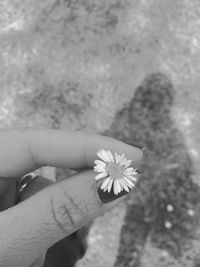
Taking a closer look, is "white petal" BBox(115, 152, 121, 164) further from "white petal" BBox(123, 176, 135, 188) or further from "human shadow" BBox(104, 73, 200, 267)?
"human shadow" BBox(104, 73, 200, 267)

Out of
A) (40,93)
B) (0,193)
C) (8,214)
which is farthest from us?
(40,93)

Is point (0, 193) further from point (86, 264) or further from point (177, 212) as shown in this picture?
point (177, 212)

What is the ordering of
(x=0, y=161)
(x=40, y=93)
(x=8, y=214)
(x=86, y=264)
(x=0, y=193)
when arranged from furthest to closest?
(x=40, y=93)
(x=86, y=264)
(x=0, y=193)
(x=0, y=161)
(x=8, y=214)

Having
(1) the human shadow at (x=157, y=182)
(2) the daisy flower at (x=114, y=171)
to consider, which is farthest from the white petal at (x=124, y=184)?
(1) the human shadow at (x=157, y=182)

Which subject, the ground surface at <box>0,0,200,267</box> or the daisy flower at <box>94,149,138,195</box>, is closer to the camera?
the daisy flower at <box>94,149,138,195</box>

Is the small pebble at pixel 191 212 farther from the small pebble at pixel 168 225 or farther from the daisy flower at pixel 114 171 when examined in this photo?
the daisy flower at pixel 114 171

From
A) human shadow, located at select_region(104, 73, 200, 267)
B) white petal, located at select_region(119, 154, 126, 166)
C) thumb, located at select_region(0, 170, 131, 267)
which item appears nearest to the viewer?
thumb, located at select_region(0, 170, 131, 267)

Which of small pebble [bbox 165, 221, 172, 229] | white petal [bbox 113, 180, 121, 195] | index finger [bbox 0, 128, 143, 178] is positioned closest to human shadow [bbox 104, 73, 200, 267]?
small pebble [bbox 165, 221, 172, 229]

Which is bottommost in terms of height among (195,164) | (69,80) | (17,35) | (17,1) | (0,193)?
(195,164)

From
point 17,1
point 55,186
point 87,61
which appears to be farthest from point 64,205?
point 17,1
